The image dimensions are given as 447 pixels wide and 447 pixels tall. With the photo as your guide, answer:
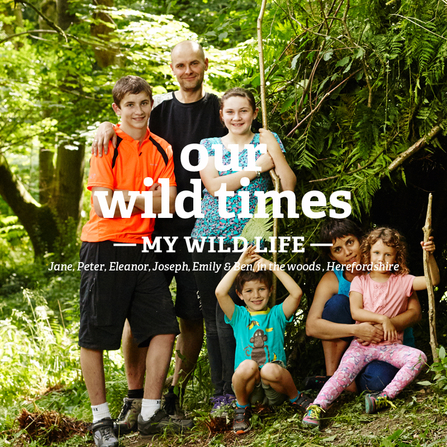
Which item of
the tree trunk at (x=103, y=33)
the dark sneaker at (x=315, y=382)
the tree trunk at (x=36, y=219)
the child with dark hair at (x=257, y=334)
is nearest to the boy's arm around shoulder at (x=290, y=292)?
the child with dark hair at (x=257, y=334)

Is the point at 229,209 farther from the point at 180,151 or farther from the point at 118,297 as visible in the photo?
the point at 118,297

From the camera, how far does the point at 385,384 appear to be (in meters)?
3.05

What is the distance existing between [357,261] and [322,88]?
A: 120 cm

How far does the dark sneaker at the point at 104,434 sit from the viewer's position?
10.6ft

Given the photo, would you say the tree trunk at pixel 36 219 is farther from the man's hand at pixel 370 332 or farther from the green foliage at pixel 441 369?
the green foliage at pixel 441 369

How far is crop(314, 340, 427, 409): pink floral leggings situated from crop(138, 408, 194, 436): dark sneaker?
0.91 m

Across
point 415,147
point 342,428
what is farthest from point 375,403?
point 415,147

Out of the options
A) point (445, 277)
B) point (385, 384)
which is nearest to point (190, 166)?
point (385, 384)

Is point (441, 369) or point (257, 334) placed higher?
point (257, 334)

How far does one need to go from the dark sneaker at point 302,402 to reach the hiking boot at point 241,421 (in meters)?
0.30

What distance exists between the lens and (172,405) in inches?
144

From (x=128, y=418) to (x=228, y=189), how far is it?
1727 millimetres

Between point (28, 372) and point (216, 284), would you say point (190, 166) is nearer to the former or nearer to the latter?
point (216, 284)

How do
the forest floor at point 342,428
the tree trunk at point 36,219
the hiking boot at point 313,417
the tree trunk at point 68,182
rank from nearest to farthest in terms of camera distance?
the forest floor at point 342,428, the hiking boot at point 313,417, the tree trunk at point 36,219, the tree trunk at point 68,182
